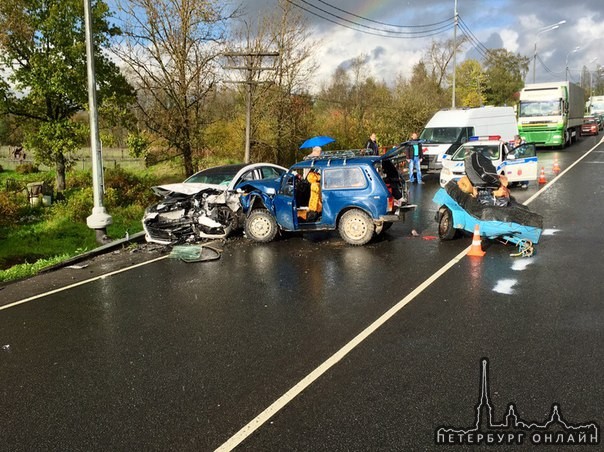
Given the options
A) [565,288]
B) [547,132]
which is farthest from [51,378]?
[547,132]

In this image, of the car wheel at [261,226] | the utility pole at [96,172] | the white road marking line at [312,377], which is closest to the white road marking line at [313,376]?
the white road marking line at [312,377]

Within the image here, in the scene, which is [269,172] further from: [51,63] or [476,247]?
[51,63]

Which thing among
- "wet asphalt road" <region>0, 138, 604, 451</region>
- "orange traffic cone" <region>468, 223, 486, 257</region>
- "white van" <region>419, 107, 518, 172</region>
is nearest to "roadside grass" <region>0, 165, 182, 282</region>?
"wet asphalt road" <region>0, 138, 604, 451</region>

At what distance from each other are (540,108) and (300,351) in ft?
105

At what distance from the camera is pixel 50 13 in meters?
19.9

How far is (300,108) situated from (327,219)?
1785 cm

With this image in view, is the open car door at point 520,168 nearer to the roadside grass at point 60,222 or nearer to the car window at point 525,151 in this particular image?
the car window at point 525,151

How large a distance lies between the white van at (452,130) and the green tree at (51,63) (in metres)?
12.8

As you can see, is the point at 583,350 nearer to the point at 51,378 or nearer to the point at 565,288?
the point at 565,288

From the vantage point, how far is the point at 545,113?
106 feet

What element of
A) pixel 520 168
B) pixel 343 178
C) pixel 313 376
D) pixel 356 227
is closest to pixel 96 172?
pixel 343 178

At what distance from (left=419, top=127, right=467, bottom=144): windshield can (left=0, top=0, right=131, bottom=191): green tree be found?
506 inches

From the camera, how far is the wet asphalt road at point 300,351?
162 inches

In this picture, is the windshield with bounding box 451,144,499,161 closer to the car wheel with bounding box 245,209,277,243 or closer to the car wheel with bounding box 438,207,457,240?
the car wheel with bounding box 438,207,457,240
